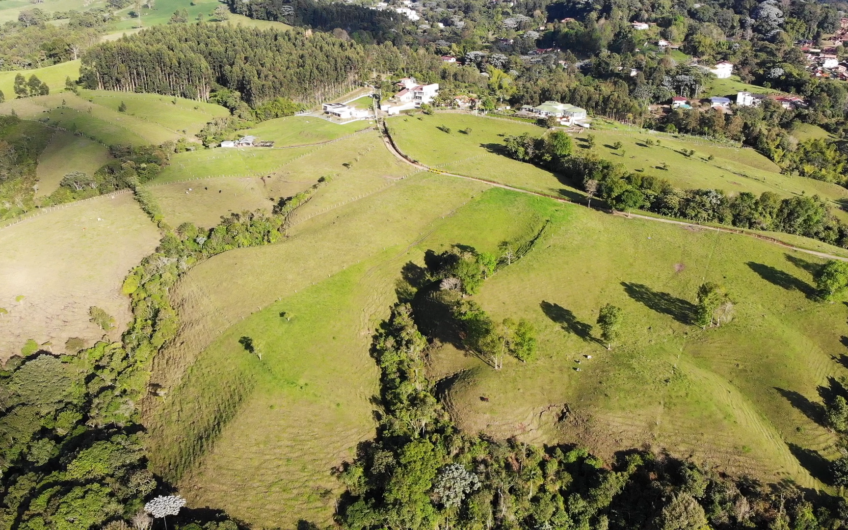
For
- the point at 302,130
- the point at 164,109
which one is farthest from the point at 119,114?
the point at 302,130

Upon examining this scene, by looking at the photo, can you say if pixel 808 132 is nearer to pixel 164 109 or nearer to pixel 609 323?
pixel 609 323

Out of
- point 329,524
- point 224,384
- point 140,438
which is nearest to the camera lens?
point 329,524

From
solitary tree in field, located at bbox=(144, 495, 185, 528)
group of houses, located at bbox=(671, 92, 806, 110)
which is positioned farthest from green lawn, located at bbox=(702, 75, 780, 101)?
solitary tree in field, located at bbox=(144, 495, 185, 528)

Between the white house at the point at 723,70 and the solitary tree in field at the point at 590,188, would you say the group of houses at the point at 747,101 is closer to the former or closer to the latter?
the white house at the point at 723,70

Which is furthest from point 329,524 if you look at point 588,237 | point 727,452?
point 588,237

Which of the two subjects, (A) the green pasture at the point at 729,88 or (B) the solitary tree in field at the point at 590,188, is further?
(A) the green pasture at the point at 729,88

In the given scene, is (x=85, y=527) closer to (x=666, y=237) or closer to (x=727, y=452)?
(x=727, y=452)

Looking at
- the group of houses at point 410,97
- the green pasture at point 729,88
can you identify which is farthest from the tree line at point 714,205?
the green pasture at point 729,88
